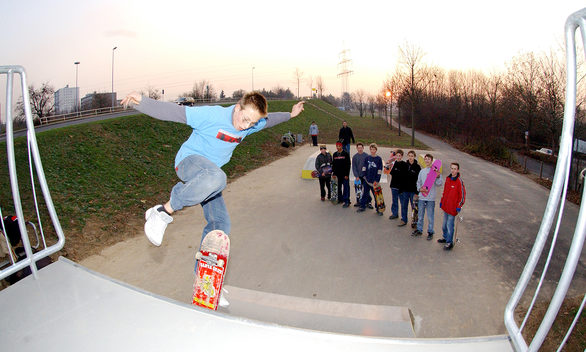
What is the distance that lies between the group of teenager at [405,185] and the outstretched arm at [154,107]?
557 cm

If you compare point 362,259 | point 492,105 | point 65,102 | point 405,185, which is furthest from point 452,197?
point 65,102

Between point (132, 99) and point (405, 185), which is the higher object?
point (132, 99)

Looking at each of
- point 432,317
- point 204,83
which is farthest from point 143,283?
point 204,83

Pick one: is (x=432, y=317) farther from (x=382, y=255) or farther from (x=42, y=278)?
(x=42, y=278)

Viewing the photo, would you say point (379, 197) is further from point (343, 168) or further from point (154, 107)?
point (154, 107)

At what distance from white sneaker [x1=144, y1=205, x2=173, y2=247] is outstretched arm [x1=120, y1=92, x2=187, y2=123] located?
870 mm

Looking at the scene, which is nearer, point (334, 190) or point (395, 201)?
point (395, 201)

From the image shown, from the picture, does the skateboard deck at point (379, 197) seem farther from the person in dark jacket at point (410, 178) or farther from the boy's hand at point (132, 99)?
the boy's hand at point (132, 99)

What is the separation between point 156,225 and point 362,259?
4.74 meters

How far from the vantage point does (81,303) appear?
1.99 m

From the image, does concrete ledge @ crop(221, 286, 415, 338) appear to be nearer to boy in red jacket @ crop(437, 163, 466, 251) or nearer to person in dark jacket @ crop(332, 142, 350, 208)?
boy in red jacket @ crop(437, 163, 466, 251)

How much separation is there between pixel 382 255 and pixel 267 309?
3427mm

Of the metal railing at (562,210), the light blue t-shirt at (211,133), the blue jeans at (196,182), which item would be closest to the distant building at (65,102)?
the light blue t-shirt at (211,133)

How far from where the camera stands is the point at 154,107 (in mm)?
2852
